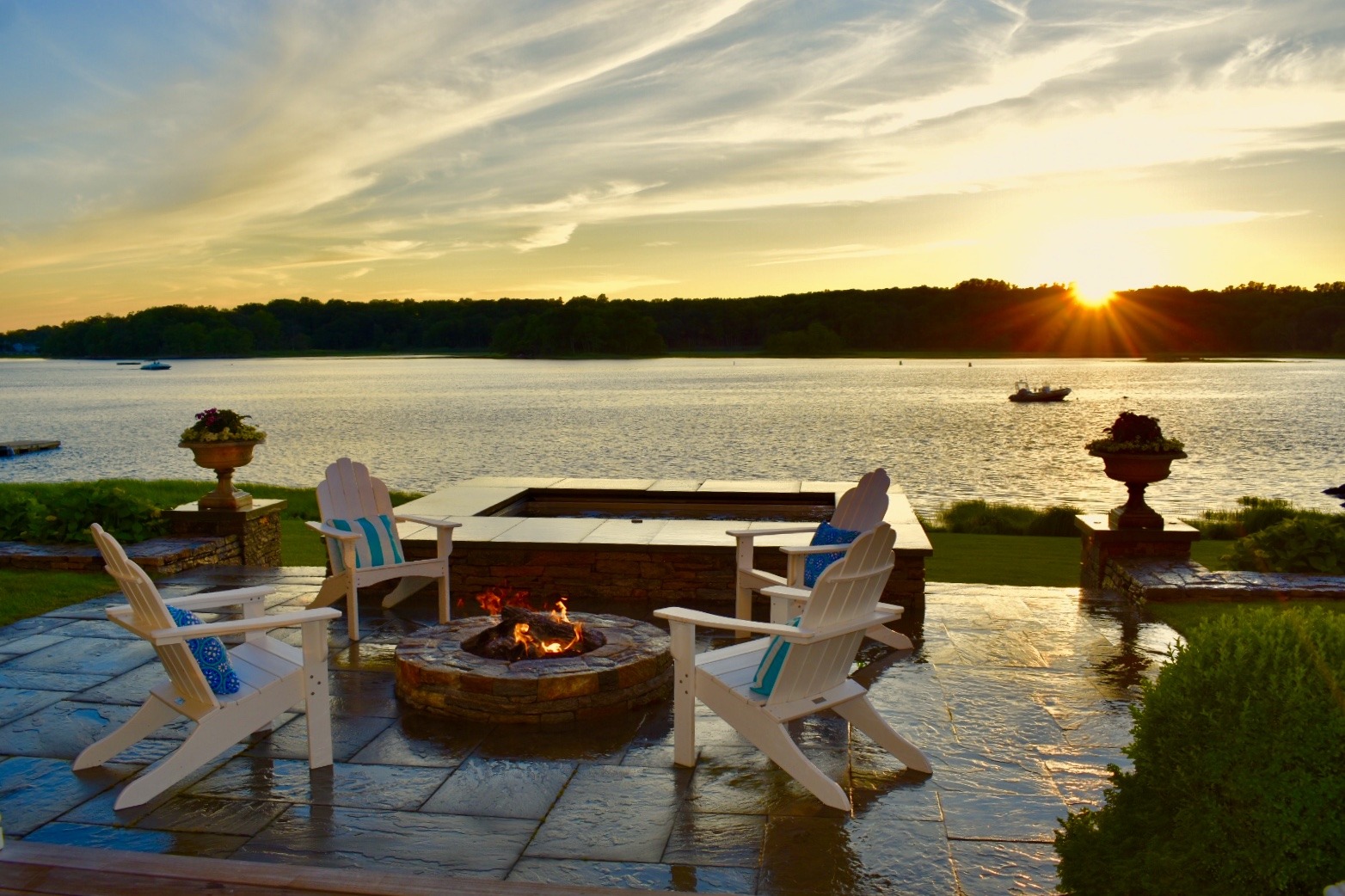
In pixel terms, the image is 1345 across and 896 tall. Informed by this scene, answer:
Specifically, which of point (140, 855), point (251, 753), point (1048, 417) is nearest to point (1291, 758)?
point (140, 855)

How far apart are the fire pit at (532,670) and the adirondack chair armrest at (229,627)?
742 mm

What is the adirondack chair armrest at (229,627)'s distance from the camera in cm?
338

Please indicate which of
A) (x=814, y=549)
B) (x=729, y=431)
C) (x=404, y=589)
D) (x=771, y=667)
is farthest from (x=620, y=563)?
(x=729, y=431)

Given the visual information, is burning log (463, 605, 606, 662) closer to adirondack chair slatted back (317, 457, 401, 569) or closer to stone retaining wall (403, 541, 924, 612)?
adirondack chair slatted back (317, 457, 401, 569)

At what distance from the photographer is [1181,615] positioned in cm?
630

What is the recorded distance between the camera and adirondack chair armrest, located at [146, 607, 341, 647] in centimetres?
338

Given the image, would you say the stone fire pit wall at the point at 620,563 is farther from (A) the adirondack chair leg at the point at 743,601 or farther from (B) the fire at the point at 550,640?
(B) the fire at the point at 550,640

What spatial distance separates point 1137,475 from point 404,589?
5.46 metres

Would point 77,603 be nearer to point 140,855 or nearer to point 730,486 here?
A: point 140,855

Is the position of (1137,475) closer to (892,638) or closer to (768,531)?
(892,638)

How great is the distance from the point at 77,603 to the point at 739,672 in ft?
16.7

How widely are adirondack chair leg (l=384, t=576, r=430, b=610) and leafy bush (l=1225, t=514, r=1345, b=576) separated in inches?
237

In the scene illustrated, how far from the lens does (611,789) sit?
3658 millimetres

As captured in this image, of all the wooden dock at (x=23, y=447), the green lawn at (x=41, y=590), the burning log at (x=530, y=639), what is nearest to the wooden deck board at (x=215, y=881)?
the burning log at (x=530, y=639)
